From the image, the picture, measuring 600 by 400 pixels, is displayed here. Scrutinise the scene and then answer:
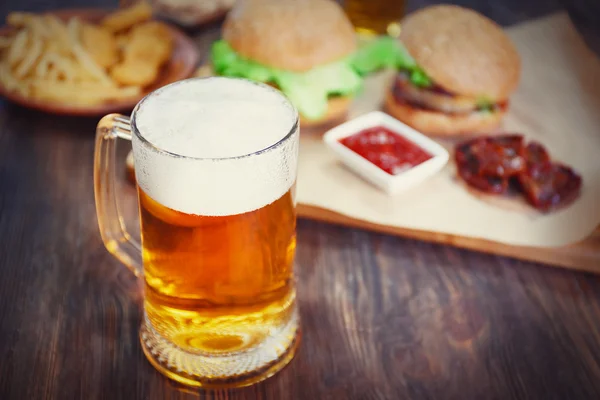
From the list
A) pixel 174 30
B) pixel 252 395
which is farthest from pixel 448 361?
pixel 174 30

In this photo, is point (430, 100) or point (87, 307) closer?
point (87, 307)

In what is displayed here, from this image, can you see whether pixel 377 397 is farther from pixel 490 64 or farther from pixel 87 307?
pixel 490 64

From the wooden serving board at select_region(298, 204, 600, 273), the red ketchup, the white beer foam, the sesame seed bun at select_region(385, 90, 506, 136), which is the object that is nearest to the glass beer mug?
the white beer foam

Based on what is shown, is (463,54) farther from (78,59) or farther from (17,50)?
(17,50)

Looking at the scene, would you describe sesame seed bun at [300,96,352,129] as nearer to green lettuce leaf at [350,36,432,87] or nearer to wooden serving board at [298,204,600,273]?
green lettuce leaf at [350,36,432,87]

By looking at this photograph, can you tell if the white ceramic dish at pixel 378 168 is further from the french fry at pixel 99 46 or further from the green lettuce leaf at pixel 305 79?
the french fry at pixel 99 46

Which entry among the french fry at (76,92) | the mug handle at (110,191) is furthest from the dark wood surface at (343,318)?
the french fry at (76,92)
